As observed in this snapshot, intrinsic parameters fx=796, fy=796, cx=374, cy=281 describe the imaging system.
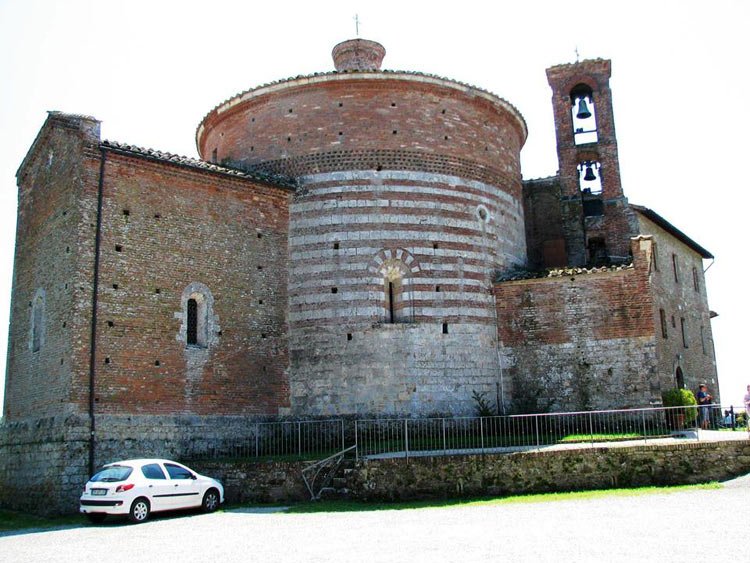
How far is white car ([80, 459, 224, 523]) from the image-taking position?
15.4 m

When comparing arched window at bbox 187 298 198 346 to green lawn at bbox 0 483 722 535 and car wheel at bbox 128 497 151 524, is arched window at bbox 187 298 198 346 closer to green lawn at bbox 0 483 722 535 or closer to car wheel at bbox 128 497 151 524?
green lawn at bbox 0 483 722 535

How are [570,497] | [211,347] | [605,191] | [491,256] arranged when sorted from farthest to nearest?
[605,191]
[491,256]
[211,347]
[570,497]

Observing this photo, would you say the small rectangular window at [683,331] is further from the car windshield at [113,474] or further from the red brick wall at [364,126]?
the car windshield at [113,474]

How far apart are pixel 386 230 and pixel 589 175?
9212 mm

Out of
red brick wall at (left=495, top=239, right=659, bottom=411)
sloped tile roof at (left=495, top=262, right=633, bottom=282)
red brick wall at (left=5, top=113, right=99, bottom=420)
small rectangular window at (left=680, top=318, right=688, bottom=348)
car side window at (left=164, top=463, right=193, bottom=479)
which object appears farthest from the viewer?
small rectangular window at (left=680, top=318, right=688, bottom=348)

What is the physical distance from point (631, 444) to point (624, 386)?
526 cm

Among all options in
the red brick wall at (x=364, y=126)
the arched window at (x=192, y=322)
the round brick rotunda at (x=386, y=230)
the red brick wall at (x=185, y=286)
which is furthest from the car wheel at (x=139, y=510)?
the red brick wall at (x=364, y=126)

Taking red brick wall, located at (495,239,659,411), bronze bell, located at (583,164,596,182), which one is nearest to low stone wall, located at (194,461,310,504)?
red brick wall, located at (495,239,659,411)

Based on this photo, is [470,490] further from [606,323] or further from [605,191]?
[605,191]

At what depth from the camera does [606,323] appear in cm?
2253

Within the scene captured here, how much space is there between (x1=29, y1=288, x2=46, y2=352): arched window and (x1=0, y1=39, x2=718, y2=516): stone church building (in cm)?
8

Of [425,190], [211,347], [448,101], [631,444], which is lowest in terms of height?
[631,444]

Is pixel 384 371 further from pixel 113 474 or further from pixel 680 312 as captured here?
pixel 680 312

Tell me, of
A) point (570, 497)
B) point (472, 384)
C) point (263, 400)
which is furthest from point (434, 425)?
point (570, 497)
